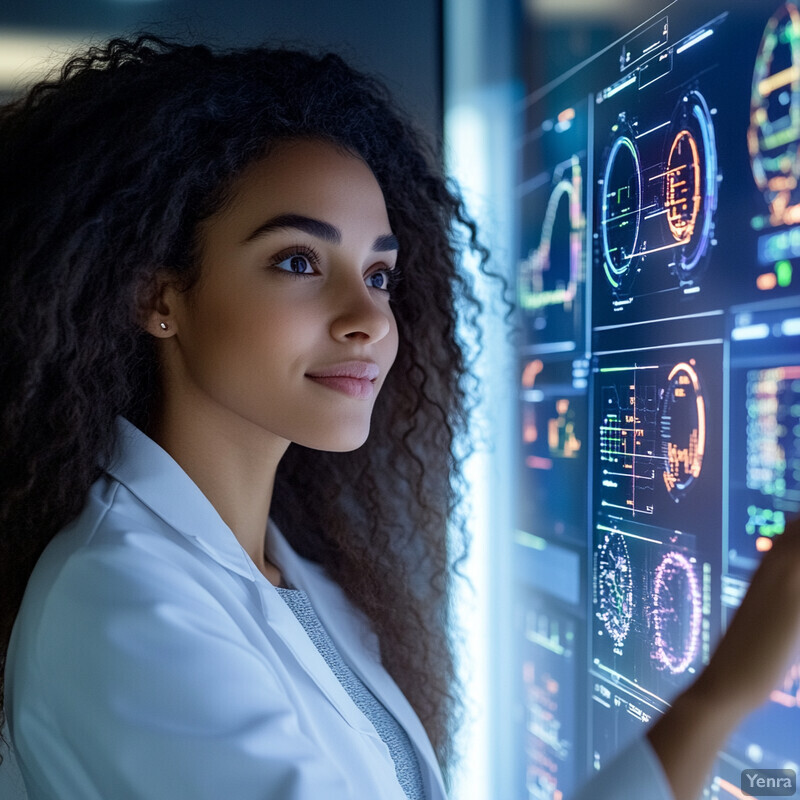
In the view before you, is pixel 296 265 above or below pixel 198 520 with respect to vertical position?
above

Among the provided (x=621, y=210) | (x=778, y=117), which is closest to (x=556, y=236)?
(x=621, y=210)

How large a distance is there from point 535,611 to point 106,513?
0.79 metres

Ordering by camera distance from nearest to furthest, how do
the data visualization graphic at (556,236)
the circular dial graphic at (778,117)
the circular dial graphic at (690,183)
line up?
the circular dial graphic at (778,117), the circular dial graphic at (690,183), the data visualization graphic at (556,236)

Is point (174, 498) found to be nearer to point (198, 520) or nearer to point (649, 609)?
point (198, 520)

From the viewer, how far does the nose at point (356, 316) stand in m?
1.12

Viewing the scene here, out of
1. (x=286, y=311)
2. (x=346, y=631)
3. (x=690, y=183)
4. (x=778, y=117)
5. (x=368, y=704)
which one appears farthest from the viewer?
(x=346, y=631)

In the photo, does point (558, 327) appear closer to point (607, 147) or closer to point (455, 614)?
point (607, 147)

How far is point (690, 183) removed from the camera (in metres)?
0.97

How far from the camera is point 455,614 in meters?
1.69

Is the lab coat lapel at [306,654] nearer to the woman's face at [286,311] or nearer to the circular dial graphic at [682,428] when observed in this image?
the woman's face at [286,311]

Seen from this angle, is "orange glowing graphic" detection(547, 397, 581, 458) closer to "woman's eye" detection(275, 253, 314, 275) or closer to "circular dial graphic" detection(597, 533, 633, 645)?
"circular dial graphic" detection(597, 533, 633, 645)

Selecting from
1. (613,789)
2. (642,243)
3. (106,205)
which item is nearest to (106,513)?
(106,205)

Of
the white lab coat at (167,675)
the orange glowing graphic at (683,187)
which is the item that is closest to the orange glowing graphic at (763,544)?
the white lab coat at (167,675)

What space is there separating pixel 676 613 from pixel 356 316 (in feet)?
1.73
